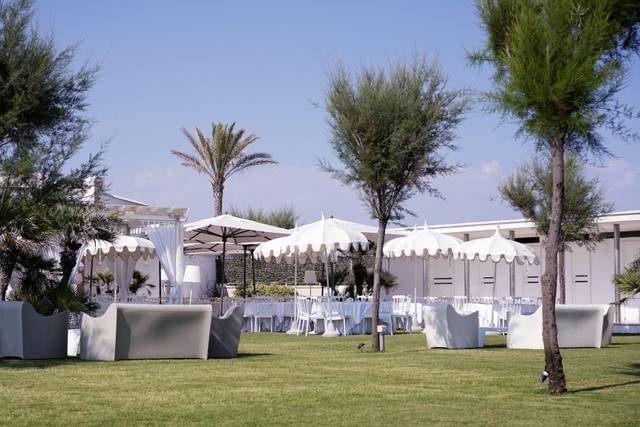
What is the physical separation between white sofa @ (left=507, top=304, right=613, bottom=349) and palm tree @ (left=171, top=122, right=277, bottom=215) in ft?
65.3

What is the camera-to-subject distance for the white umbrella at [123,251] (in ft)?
73.4

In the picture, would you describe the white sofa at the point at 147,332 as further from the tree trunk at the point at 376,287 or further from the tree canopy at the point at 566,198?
the tree canopy at the point at 566,198

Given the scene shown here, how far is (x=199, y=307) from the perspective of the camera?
13.0m

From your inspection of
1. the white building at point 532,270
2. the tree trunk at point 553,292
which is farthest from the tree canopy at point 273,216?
the tree trunk at point 553,292

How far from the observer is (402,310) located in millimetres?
23062

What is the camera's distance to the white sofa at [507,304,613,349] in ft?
52.7

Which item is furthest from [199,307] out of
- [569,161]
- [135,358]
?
[569,161]

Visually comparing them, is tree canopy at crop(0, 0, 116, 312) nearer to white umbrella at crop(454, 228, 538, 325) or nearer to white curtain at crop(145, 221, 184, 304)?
white curtain at crop(145, 221, 184, 304)

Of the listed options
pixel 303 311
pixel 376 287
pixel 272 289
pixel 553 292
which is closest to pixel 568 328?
pixel 376 287

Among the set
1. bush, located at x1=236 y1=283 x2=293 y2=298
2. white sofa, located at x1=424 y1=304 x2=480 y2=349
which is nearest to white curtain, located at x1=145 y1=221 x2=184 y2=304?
white sofa, located at x1=424 y1=304 x2=480 y2=349

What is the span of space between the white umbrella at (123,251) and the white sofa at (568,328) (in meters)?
9.47

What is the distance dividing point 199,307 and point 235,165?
74.4 ft

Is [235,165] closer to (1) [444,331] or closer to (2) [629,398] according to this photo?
(1) [444,331]

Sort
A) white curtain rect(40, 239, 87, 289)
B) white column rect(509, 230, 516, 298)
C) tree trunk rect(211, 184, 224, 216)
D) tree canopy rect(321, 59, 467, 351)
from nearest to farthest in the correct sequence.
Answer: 1. tree canopy rect(321, 59, 467, 351)
2. white curtain rect(40, 239, 87, 289)
3. white column rect(509, 230, 516, 298)
4. tree trunk rect(211, 184, 224, 216)
